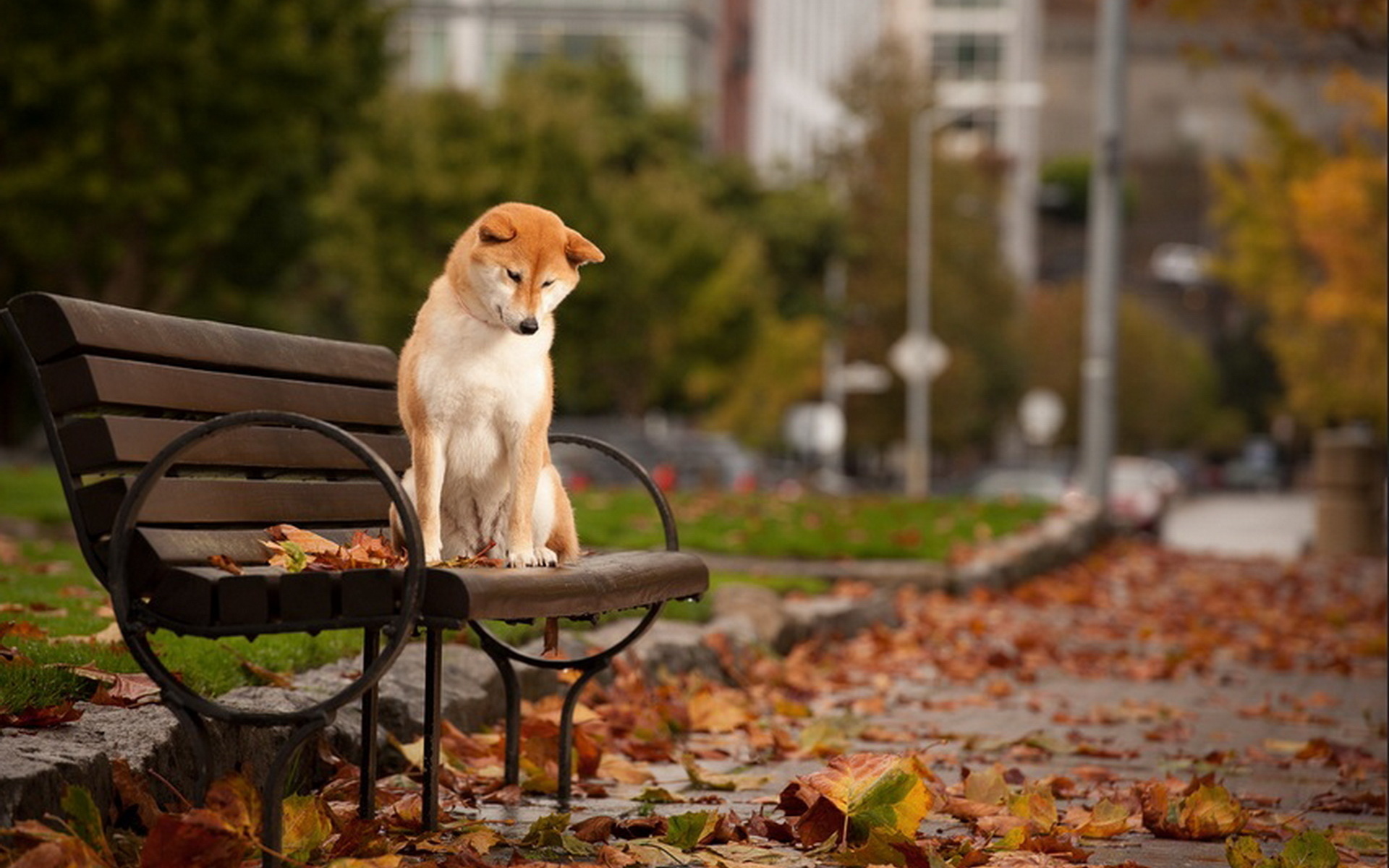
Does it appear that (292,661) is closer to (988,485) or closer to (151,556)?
(151,556)

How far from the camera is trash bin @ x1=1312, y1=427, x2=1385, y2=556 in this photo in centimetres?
2430

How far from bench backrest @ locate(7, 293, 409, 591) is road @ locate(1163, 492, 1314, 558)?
19519 millimetres

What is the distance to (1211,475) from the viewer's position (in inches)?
4434

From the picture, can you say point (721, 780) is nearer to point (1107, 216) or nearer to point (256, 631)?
point (256, 631)

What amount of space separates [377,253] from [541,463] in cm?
3395

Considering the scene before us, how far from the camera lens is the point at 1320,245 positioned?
31875 mm

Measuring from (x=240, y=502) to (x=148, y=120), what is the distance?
23.4 meters

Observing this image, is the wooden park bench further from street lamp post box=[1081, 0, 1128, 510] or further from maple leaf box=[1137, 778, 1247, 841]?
street lamp post box=[1081, 0, 1128, 510]

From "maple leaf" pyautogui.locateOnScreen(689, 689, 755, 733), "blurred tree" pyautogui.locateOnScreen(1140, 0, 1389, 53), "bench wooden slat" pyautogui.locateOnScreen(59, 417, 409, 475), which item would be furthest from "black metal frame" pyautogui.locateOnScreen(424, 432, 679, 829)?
"blurred tree" pyautogui.locateOnScreen(1140, 0, 1389, 53)

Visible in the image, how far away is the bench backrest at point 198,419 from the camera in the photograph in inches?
178

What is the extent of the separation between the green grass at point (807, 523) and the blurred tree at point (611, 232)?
52.3 ft

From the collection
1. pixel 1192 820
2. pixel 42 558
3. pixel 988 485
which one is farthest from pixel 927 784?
pixel 988 485

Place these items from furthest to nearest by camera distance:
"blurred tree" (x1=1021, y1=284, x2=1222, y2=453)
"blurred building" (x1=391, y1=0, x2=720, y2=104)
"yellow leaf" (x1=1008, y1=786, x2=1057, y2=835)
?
1. "blurred tree" (x1=1021, y1=284, x2=1222, y2=453)
2. "blurred building" (x1=391, y1=0, x2=720, y2=104)
3. "yellow leaf" (x1=1008, y1=786, x2=1057, y2=835)

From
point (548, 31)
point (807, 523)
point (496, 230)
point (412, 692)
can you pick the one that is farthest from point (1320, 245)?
point (548, 31)
